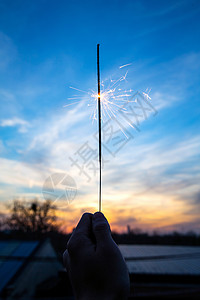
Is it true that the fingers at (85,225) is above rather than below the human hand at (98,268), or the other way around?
above

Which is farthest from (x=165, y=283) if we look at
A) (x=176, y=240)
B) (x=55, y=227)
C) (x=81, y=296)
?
(x=55, y=227)

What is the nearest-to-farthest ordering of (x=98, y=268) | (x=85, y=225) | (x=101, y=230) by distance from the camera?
(x=98, y=268) < (x=101, y=230) < (x=85, y=225)

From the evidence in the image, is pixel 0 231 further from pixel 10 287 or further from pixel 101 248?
pixel 101 248

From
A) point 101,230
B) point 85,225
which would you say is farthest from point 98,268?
point 85,225

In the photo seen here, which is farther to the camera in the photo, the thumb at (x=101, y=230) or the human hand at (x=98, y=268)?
the thumb at (x=101, y=230)

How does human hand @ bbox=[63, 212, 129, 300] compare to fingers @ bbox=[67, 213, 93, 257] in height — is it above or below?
below

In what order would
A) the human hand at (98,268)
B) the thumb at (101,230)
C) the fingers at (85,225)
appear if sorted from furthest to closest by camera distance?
the fingers at (85,225), the thumb at (101,230), the human hand at (98,268)

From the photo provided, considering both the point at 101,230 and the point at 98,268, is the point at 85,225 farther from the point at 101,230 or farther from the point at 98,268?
the point at 98,268

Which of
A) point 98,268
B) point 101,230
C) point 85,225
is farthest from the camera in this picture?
point 85,225
